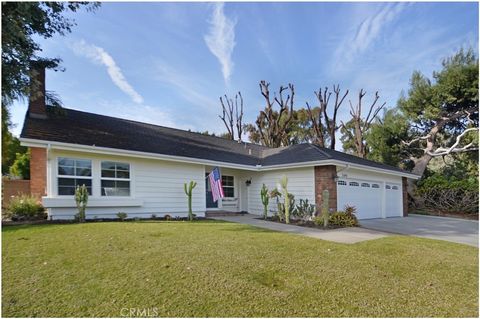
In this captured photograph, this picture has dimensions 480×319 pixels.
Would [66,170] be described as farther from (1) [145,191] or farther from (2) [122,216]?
(1) [145,191]

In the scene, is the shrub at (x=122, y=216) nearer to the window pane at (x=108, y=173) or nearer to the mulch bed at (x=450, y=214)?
the window pane at (x=108, y=173)

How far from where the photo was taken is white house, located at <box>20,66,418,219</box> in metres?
9.29

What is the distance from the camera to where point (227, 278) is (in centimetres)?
402

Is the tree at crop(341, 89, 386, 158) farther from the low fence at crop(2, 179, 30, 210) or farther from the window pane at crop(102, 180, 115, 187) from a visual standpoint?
the low fence at crop(2, 179, 30, 210)

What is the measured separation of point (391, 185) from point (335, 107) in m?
14.3

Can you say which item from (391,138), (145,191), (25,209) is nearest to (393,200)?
(391,138)

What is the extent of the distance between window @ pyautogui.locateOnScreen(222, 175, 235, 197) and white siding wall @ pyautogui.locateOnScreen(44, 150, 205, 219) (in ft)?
7.00

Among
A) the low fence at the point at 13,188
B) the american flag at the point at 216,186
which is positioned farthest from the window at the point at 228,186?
the low fence at the point at 13,188

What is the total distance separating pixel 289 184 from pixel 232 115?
20762 mm

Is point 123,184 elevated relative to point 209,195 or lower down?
elevated

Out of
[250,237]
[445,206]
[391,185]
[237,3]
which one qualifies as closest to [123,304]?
[250,237]

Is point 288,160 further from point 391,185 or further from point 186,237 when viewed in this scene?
point 186,237

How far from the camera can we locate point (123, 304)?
315cm

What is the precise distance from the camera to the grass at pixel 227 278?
3.19 m
